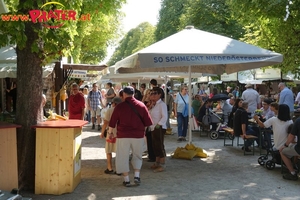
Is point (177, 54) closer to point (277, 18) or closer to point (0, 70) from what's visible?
point (0, 70)

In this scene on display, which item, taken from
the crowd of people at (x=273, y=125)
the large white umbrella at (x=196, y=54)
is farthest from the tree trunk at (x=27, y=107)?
the crowd of people at (x=273, y=125)

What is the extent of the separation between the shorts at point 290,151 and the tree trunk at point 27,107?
14.6 feet

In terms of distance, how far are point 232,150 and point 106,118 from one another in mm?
4332

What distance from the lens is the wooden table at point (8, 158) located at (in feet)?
18.3

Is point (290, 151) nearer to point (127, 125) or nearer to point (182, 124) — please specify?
point (127, 125)

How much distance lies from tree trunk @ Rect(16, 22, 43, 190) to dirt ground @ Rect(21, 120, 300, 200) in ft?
1.27

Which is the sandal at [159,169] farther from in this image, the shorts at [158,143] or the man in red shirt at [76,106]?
the man in red shirt at [76,106]

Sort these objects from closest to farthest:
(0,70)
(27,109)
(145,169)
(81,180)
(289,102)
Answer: (27,109), (81,180), (145,169), (0,70), (289,102)

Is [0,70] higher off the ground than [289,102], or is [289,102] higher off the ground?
[0,70]

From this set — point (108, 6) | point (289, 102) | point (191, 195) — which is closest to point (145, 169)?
point (191, 195)

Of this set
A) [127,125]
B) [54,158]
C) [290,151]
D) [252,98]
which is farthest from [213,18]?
[54,158]

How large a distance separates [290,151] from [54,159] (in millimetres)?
4168

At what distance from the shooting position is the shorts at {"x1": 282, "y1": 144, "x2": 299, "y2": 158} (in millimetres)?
6895

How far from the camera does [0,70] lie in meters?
9.85
